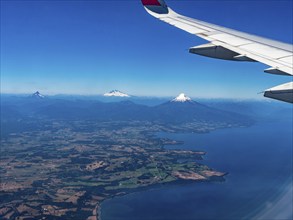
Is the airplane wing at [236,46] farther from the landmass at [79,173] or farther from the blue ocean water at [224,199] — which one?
the blue ocean water at [224,199]

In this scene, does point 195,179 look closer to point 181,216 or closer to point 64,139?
point 181,216

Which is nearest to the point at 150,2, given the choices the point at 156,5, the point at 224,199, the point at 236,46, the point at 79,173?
the point at 156,5

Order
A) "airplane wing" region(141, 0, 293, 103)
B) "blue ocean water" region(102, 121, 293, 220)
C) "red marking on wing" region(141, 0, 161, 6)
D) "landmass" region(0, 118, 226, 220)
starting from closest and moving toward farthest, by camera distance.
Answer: "airplane wing" region(141, 0, 293, 103) → "red marking on wing" region(141, 0, 161, 6) → "blue ocean water" region(102, 121, 293, 220) → "landmass" region(0, 118, 226, 220)

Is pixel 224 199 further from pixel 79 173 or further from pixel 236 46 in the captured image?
pixel 236 46

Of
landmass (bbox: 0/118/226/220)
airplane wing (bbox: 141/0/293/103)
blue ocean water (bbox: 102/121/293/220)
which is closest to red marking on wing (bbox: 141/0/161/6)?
airplane wing (bbox: 141/0/293/103)

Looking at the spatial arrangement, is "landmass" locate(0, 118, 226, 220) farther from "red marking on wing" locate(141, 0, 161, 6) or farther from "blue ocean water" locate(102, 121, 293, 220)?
"red marking on wing" locate(141, 0, 161, 6)

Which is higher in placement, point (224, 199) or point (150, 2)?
point (150, 2)
